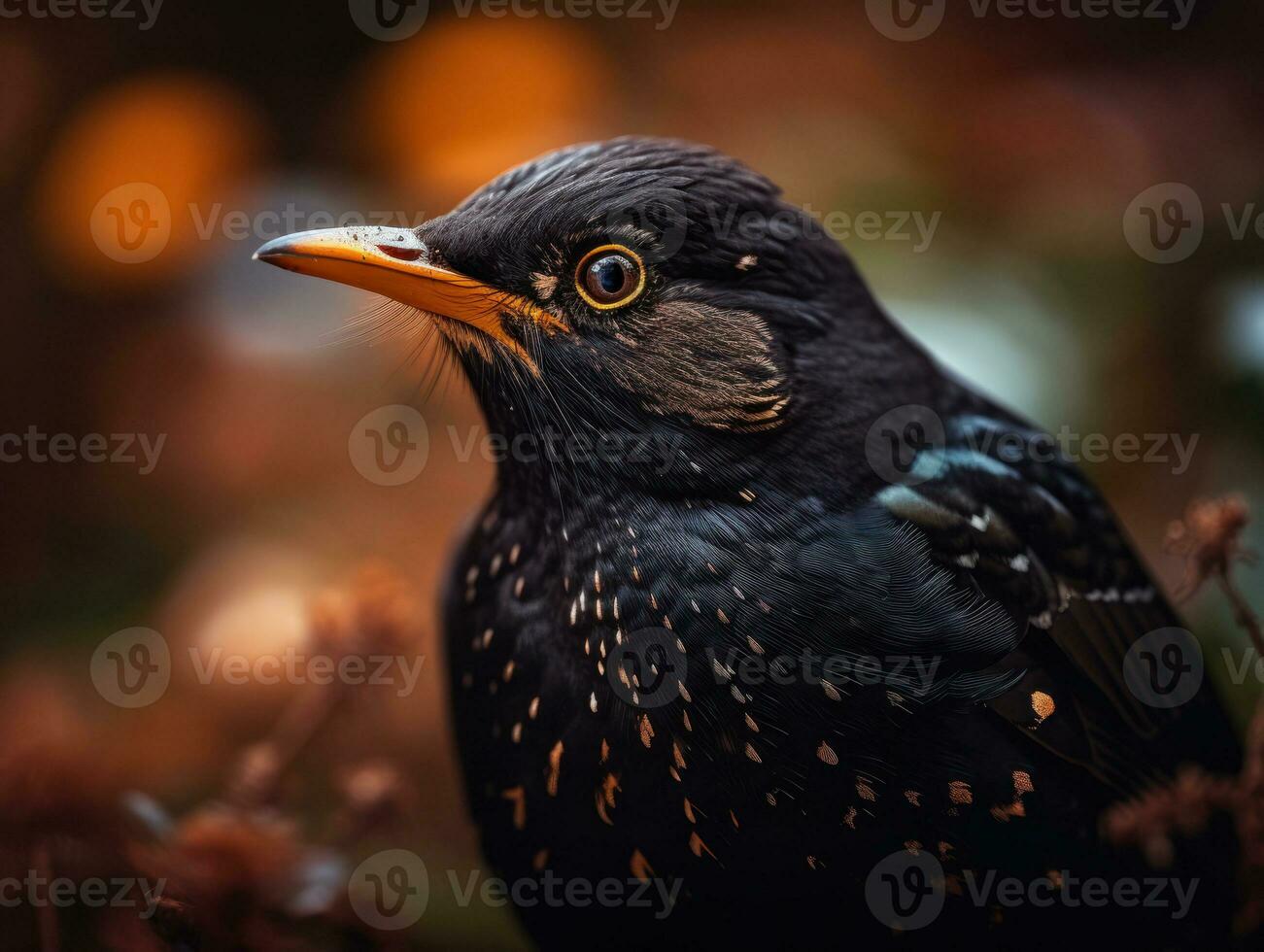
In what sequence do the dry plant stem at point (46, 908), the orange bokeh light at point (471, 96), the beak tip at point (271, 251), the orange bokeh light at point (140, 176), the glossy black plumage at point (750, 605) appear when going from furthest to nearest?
1. the orange bokeh light at point (471, 96)
2. the orange bokeh light at point (140, 176)
3. the dry plant stem at point (46, 908)
4. the beak tip at point (271, 251)
5. the glossy black plumage at point (750, 605)

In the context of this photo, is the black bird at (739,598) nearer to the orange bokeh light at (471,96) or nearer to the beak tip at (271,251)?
the beak tip at (271,251)

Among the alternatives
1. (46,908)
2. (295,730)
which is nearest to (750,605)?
(46,908)

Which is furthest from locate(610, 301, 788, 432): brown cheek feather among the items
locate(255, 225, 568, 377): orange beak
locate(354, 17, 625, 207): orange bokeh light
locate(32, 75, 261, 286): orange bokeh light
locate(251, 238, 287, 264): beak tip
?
locate(32, 75, 261, 286): orange bokeh light

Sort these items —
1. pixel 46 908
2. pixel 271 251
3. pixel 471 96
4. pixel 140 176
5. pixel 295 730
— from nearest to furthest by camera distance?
pixel 271 251 < pixel 46 908 < pixel 295 730 < pixel 140 176 < pixel 471 96

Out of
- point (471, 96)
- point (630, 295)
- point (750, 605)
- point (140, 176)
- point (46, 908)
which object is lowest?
point (46, 908)

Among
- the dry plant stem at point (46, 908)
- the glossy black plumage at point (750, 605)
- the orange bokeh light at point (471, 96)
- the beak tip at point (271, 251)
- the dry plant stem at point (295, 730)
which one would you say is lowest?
the dry plant stem at point (46, 908)

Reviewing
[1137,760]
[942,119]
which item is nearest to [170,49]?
[942,119]

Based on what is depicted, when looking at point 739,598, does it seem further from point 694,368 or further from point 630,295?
point 630,295

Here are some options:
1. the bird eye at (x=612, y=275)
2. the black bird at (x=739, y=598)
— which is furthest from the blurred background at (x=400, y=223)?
the bird eye at (x=612, y=275)
